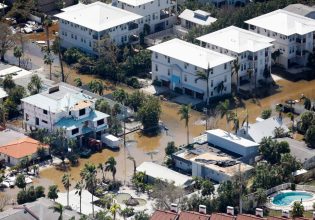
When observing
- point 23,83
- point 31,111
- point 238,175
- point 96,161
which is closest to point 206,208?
point 238,175

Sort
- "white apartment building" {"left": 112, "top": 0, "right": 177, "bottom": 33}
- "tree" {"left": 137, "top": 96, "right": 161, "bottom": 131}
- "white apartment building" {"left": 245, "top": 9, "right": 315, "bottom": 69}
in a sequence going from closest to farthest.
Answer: "tree" {"left": 137, "top": 96, "right": 161, "bottom": 131} < "white apartment building" {"left": 245, "top": 9, "right": 315, "bottom": 69} < "white apartment building" {"left": 112, "top": 0, "right": 177, "bottom": 33}

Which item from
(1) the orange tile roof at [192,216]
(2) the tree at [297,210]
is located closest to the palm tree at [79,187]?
(1) the orange tile roof at [192,216]

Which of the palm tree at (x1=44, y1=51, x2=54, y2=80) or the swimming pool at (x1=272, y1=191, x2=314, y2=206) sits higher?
the palm tree at (x1=44, y1=51, x2=54, y2=80)

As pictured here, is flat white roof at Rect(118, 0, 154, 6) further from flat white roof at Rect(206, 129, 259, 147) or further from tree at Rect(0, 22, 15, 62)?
flat white roof at Rect(206, 129, 259, 147)

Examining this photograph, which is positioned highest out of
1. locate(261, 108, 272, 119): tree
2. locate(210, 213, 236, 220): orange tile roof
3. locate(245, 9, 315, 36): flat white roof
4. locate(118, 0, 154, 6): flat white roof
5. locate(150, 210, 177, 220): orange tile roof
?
locate(210, 213, 236, 220): orange tile roof

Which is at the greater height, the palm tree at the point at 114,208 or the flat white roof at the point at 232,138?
the palm tree at the point at 114,208

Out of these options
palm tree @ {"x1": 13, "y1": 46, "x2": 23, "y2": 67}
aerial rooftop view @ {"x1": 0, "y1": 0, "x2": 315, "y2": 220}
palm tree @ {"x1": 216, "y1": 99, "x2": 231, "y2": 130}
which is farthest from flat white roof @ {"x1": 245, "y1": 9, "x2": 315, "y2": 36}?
palm tree @ {"x1": 13, "y1": 46, "x2": 23, "y2": 67}

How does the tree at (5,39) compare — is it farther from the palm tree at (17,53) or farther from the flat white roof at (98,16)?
the flat white roof at (98,16)

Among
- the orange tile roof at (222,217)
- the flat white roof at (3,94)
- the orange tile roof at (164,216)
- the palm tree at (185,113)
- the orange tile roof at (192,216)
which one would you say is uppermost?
the orange tile roof at (222,217)
